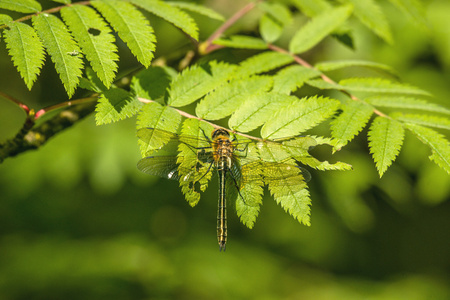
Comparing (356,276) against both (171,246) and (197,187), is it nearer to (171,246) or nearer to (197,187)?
(171,246)

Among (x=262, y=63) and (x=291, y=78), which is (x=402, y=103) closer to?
(x=291, y=78)

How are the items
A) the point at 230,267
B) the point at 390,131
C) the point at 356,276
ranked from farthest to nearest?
the point at 356,276 < the point at 230,267 < the point at 390,131

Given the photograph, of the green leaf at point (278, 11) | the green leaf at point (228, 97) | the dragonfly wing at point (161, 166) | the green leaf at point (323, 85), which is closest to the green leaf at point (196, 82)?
the green leaf at point (228, 97)

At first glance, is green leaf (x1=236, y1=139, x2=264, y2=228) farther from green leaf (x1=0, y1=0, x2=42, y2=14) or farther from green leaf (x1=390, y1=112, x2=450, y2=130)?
green leaf (x1=0, y1=0, x2=42, y2=14)

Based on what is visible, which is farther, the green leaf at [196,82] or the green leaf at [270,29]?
the green leaf at [270,29]

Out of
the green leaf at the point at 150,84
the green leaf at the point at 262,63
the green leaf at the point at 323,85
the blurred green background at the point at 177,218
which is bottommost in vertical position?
the blurred green background at the point at 177,218

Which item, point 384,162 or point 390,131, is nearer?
point 384,162

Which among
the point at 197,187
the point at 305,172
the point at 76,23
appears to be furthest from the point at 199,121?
the point at 76,23

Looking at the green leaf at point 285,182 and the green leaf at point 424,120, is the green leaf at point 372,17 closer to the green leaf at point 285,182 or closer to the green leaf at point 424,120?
the green leaf at point 424,120
